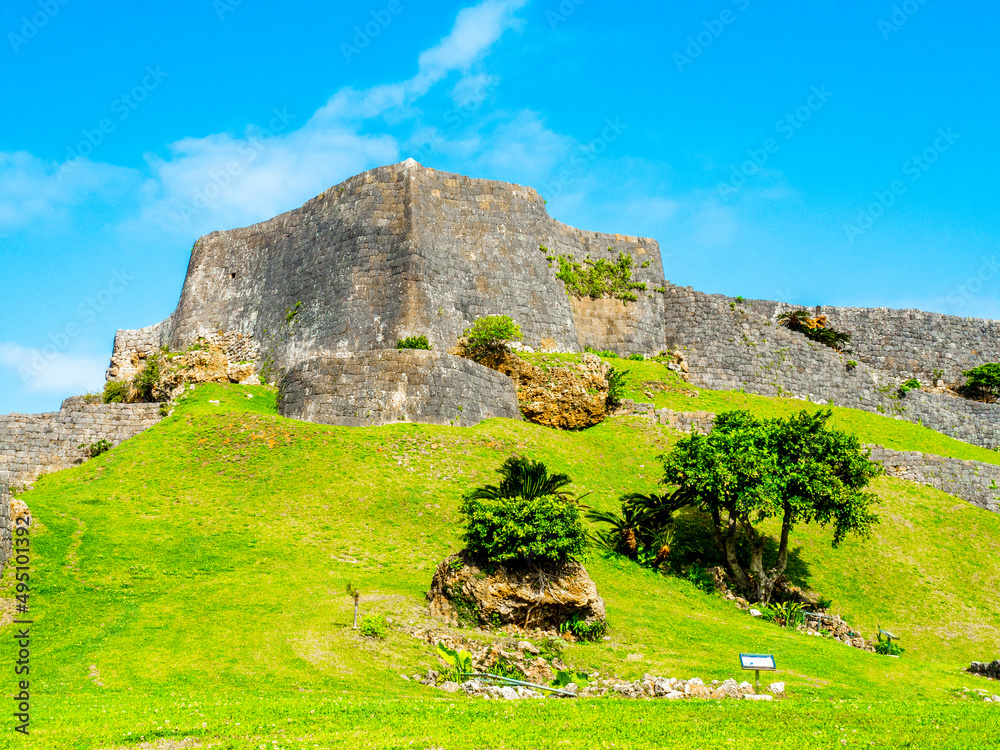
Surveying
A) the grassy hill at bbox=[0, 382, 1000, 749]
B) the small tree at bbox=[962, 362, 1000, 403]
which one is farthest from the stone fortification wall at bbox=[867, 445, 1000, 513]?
the small tree at bbox=[962, 362, 1000, 403]

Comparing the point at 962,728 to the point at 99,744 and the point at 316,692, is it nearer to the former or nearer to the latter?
the point at 316,692

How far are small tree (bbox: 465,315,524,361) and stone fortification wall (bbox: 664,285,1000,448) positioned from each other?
30.0 ft

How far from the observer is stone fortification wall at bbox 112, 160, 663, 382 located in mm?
33281

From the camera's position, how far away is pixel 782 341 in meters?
38.5

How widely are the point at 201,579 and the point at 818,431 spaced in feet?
50.9

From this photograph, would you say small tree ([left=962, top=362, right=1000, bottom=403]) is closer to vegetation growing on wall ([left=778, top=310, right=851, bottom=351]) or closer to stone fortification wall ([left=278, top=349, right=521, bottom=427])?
vegetation growing on wall ([left=778, top=310, right=851, bottom=351])

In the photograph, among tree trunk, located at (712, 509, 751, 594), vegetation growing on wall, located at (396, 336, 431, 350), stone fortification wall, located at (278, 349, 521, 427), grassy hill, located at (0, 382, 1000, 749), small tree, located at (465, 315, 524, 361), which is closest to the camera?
grassy hill, located at (0, 382, 1000, 749)

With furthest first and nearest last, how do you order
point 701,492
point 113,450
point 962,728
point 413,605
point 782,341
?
point 782,341, point 113,450, point 701,492, point 413,605, point 962,728

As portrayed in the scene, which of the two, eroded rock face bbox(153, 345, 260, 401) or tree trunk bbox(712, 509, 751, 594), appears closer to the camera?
tree trunk bbox(712, 509, 751, 594)

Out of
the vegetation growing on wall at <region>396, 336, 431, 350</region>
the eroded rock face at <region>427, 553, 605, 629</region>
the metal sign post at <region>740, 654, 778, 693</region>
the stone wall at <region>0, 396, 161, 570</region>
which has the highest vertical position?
the vegetation growing on wall at <region>396, 336, 431, 350</region>

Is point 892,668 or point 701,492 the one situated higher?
point 701,492

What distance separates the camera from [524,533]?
17000 mm

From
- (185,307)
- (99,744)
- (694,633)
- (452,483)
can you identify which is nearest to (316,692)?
(99,744)

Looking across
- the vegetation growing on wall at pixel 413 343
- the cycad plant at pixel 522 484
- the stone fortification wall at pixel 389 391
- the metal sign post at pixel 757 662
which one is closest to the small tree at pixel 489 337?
the vegetation growing on wall at pixel 413 343
